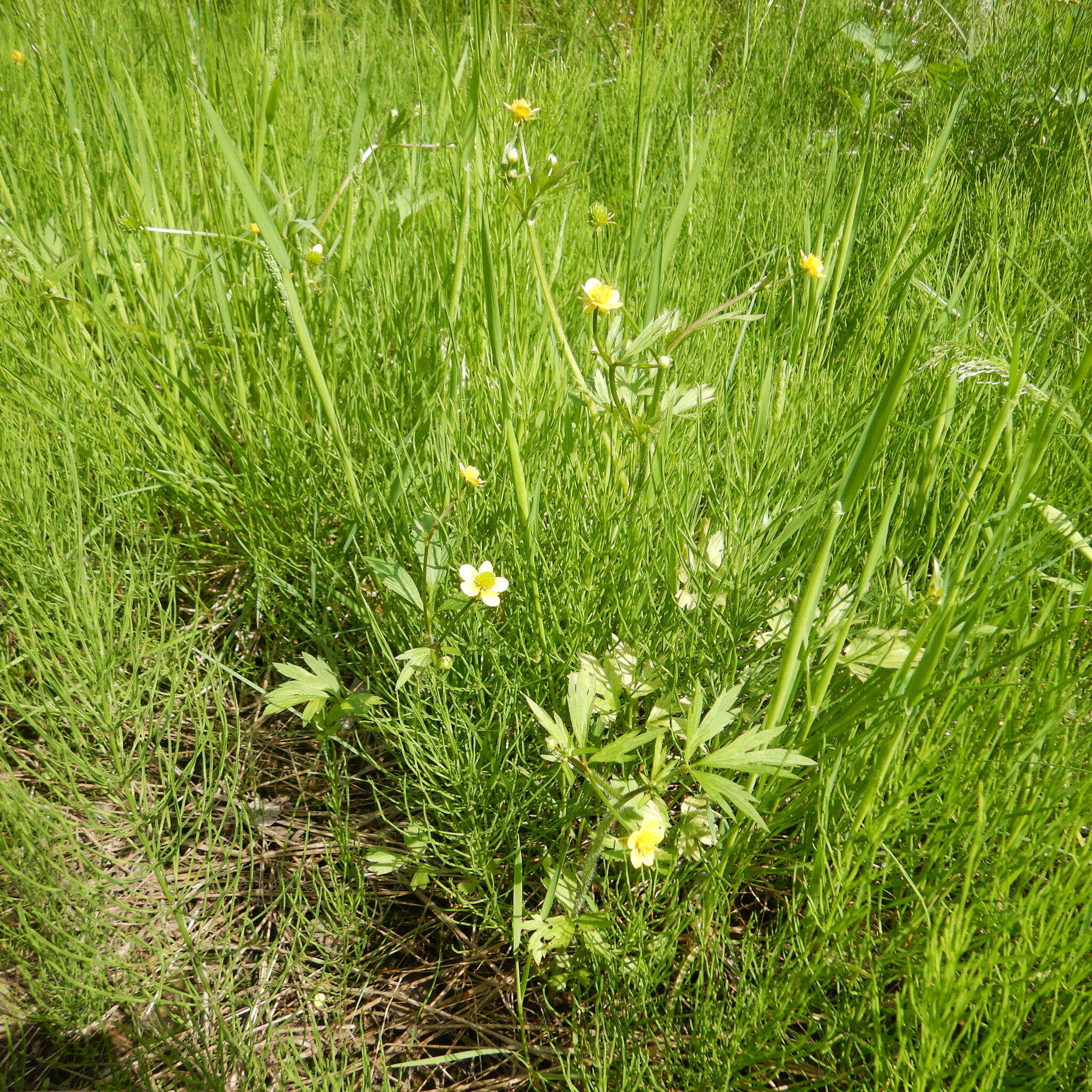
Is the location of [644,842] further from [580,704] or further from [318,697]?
[318,697]

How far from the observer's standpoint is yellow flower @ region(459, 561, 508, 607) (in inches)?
43.6

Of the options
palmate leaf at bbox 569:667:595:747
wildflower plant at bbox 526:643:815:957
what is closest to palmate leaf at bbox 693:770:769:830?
wildflower plant at bbox 526:643:815:957

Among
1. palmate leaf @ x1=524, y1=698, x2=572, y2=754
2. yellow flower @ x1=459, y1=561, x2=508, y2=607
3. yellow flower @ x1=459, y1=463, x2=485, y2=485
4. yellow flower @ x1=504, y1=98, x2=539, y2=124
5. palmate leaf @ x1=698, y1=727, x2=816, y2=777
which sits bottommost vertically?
palmate leaf @ x1=524, y1=698, x2=572, y2=754

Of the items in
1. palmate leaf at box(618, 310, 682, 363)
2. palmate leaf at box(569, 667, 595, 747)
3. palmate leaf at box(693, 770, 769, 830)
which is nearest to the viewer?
palmate leaf at box(693, 770, 769, 830)

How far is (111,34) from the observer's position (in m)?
2.27

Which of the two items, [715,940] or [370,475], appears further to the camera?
[370,475]

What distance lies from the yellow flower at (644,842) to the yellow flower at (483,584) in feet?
1.10

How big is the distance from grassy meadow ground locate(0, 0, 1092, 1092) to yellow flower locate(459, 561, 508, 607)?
2.3 inches

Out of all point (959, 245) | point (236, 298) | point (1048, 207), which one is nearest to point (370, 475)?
point (236, 298)

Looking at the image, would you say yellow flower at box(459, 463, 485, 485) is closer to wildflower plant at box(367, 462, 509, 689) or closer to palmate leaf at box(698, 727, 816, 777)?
wildflower plant at box(367, 462, 509, 689)

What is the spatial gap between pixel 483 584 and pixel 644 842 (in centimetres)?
39

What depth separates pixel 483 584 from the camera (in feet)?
3.68

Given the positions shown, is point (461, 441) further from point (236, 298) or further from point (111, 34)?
point (111, 34)

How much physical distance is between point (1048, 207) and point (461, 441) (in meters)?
1.94
